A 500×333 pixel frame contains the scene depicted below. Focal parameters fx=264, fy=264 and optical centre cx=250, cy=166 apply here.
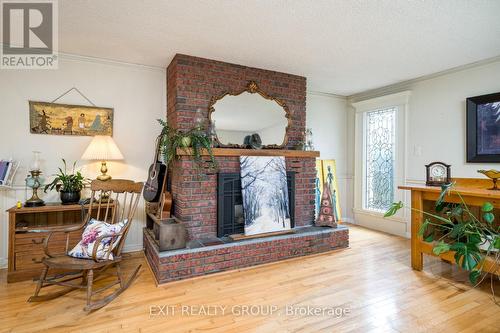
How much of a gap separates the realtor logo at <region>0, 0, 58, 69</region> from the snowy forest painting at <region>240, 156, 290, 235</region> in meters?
2.28

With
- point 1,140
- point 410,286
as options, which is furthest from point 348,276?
point 1,140

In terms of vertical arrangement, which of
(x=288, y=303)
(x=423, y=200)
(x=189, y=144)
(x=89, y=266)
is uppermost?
(x=189, y=144)

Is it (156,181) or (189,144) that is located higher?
(189,144)

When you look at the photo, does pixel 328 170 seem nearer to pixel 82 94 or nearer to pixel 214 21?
pixel 214 21

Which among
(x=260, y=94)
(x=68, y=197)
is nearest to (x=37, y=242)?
(x=68, y=197)

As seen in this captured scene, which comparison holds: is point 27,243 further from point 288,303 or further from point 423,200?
point 423,200

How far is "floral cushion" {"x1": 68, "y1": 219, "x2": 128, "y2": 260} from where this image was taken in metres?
2.19

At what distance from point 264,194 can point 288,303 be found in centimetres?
134

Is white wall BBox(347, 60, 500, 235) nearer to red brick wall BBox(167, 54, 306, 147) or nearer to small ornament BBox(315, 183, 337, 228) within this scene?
small ornament BBox(315, 183, 337, 228)

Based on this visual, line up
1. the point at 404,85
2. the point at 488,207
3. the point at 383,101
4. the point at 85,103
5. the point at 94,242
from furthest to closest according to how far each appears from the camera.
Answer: the point at 383,101 → the point at 404,85 → the point at 85,103 → the point at 94,242 → the point at 488,207

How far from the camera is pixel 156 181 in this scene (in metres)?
3.18

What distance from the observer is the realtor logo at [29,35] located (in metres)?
2.21

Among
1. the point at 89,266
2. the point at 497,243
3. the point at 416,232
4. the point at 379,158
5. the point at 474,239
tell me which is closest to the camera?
the point at 497,243

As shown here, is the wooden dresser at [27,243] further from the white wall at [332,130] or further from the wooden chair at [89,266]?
the white wall at [332,130]
